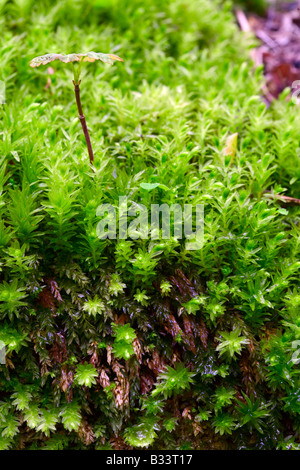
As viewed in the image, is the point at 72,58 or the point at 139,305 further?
the point at 139,305

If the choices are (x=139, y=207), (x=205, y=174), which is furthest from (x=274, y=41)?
(x=139, y=207)

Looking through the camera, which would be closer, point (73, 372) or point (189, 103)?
point (73, 372)

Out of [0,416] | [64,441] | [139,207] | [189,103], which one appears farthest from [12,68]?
[64,441]

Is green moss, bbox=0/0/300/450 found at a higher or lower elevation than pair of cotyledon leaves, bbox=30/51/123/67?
lower

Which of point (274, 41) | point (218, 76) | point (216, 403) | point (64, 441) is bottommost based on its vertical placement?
point (64, 441)

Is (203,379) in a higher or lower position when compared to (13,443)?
higher

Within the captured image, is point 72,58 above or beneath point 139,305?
above

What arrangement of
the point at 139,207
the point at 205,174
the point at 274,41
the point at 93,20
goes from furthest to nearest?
the point at 274,41 → the point at 93,20 → the point at 205,174 → the point at 139,207

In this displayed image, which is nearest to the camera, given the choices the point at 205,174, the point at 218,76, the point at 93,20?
the point at 205,174

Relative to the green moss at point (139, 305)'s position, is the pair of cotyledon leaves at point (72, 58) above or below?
above

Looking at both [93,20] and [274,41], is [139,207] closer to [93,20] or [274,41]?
[93,20]
